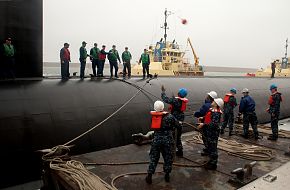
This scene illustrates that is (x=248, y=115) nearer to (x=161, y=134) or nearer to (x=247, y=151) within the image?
(x=247, y=151)

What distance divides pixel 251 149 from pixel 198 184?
299 cm

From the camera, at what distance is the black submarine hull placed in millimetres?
7094

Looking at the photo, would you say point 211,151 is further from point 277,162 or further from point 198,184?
point 277,162

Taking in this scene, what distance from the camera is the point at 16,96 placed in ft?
25.9

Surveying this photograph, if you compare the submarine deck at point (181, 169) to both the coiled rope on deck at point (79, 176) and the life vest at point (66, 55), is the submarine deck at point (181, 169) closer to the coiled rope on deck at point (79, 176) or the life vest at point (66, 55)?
the coiled rope on deck at point (79, 176)

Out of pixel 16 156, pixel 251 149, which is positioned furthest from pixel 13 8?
pixel 251 149

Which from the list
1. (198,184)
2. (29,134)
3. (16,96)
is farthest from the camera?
(16,96)

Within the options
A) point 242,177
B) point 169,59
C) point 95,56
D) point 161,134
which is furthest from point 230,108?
point 169,59

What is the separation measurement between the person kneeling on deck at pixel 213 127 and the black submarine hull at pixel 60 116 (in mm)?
3258

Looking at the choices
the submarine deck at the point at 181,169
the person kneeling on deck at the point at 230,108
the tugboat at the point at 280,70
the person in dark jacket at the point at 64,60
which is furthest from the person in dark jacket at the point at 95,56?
the tugboat at the point at 280,70

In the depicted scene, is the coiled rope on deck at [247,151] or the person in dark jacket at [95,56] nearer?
the coiled rope on deck at [247,151]

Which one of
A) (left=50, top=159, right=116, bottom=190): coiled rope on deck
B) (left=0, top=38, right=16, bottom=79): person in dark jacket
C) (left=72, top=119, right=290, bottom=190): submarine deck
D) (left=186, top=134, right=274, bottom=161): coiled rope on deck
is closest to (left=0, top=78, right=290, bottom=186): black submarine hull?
(left=0, top=38, right=16, bottom=79): person in dark jacket

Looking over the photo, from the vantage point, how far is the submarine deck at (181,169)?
5820 mm

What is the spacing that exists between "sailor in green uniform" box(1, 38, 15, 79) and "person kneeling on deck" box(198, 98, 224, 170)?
237 inches
